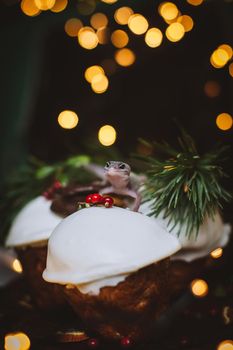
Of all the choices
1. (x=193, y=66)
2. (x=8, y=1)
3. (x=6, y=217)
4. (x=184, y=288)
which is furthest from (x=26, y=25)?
(x=184, y=288)

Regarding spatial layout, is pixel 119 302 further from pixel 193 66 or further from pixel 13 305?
pixel 193 66

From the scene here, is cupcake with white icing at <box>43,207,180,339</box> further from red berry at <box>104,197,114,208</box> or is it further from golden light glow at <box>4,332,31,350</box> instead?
golden light glow at <box>4,332,31,350</box>

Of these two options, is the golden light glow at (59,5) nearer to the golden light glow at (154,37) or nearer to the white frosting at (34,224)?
the golden light glow at (154,37)

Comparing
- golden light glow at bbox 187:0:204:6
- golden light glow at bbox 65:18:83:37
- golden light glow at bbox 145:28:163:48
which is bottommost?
golden light glow at bbox 65:18:83:37

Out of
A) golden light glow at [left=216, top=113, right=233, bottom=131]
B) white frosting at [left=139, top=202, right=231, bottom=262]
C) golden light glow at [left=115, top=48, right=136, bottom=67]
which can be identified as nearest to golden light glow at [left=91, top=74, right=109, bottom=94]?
golden light glow at [left=115, top=48, right=136, bottom=67]

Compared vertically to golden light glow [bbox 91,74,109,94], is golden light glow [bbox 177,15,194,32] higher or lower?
higher

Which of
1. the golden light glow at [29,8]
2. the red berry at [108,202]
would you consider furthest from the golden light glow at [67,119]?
the red berry at [108,202]

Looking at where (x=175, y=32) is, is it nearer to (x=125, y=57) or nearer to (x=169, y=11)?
(x=169, y=11)
